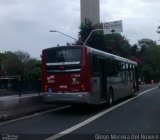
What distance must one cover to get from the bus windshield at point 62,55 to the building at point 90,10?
82.1m

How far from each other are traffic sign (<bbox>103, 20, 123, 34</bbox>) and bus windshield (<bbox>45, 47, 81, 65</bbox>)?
129 feet

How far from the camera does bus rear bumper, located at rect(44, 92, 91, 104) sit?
22.0 meters

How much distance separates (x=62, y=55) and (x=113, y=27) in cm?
Answer: 4085

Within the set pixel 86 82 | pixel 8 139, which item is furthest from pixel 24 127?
pixel 86 82

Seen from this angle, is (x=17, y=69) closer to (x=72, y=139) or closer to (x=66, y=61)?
(x=66, y=61)

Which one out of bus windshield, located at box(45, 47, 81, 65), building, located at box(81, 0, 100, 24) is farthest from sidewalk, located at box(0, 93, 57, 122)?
building, located at box(81, 0, 100, 24)

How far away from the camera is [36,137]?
46.4 ft

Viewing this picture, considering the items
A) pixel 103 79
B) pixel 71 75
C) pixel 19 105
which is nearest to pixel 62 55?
pixel 71 75

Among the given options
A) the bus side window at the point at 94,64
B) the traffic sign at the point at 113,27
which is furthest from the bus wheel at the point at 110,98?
the traffic sign at the point at 113,27

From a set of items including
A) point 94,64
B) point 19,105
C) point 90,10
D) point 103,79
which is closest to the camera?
point 19,105

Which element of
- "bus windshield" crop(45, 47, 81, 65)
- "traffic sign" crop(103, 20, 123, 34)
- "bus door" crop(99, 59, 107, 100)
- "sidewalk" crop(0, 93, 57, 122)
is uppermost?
"traffic sign" crop(103, 20, 123, 34)

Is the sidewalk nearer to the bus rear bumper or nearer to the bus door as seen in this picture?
the bus rear bumper

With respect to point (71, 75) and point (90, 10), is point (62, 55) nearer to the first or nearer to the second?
point (71, 75)

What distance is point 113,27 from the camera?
63125mm
